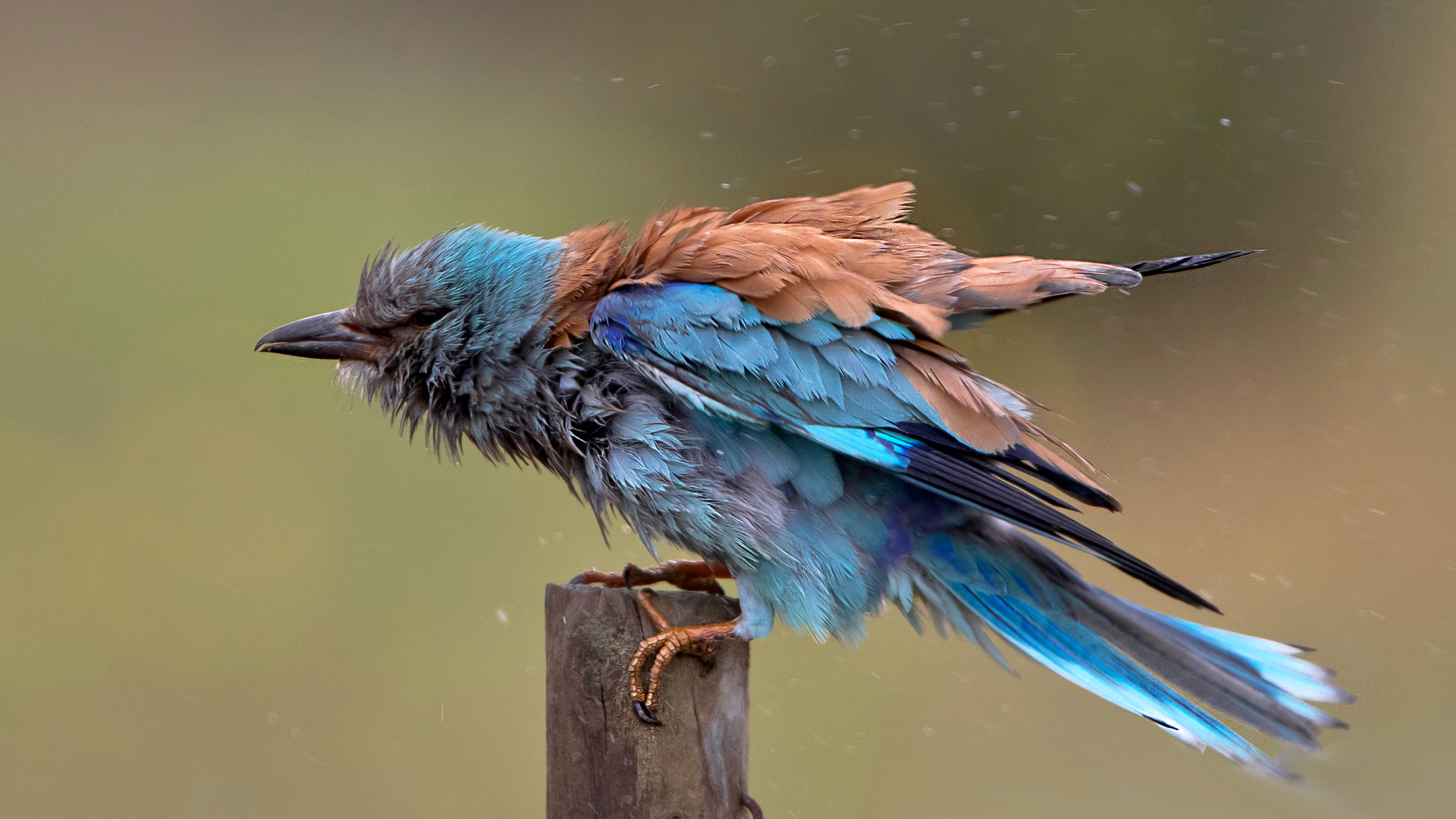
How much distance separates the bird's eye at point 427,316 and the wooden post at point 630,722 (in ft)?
2.36

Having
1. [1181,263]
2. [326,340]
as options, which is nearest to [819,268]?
[1181,263]

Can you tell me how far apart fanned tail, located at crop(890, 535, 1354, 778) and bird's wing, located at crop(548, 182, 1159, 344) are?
1.68 feet

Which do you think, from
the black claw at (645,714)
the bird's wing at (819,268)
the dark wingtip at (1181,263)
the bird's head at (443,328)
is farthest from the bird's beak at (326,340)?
the dark wingtip at (1181,263)

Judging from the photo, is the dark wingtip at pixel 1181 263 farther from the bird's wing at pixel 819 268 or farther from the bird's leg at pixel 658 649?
the bird's leg at pixel 658 649

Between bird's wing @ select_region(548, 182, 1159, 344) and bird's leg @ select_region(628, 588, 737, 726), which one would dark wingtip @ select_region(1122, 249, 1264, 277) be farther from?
bird's leg @ select_region(628, 588, 737, 726)

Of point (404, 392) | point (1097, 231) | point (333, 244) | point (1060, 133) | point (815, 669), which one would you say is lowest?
point (815, 669)

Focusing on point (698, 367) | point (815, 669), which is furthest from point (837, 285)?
point (815, 669)

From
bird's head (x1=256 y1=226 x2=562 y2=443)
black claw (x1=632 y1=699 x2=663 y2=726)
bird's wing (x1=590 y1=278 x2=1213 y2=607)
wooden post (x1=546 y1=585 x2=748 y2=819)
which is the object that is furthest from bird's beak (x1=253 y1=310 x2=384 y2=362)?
black claw (x1=632 y1=699 x2=663 y2=726)

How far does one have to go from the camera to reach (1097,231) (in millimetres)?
6266

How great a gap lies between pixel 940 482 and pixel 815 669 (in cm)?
363

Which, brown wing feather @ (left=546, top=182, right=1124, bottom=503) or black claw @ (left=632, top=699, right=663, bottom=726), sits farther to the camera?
brown wing feather @ (left=546, top=182, right=1124, bottom=503)

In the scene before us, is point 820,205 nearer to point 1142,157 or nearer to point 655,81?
point 1142,157

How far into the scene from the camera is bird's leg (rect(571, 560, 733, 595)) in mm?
2625

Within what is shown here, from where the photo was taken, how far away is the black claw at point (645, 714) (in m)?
2.13
